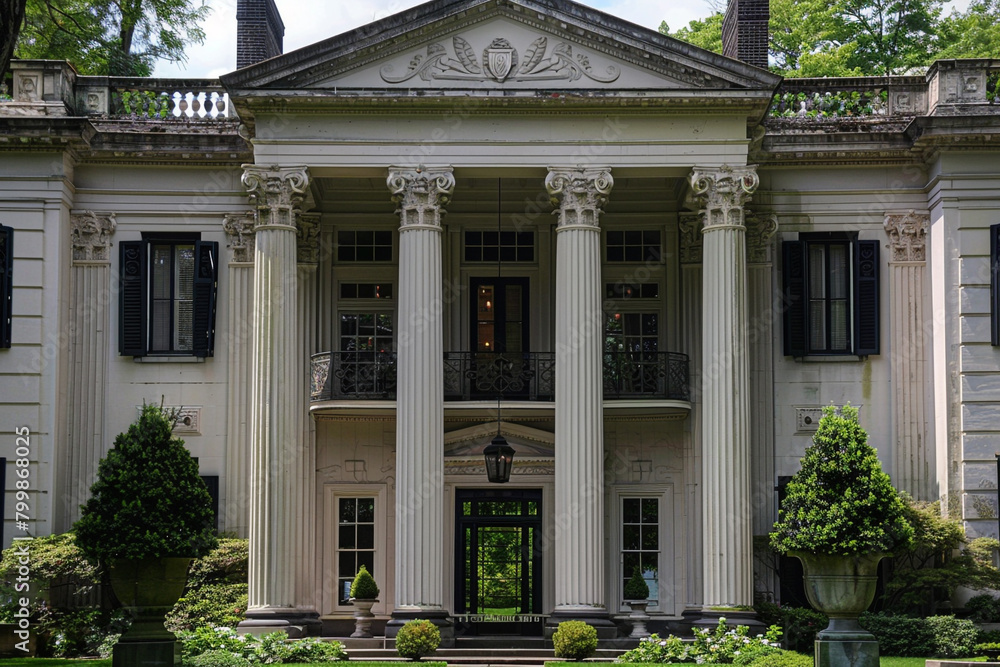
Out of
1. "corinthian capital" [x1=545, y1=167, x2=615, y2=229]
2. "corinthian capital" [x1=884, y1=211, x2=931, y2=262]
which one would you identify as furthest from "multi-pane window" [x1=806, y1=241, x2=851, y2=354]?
"corinthian capital" [x1=545, y1=167, x2=615, y2=229]

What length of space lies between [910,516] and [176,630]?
1305cm

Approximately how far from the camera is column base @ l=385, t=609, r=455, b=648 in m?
22.9

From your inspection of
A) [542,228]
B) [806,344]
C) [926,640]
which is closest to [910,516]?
[926,640]

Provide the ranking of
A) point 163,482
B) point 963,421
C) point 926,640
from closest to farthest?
point 163,482 < point 926,640 < point 963,421

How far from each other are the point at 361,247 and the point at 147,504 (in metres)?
10.6

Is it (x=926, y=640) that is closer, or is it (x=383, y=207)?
(x=926, y=640)

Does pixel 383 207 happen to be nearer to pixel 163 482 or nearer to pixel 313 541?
pixel 313 541

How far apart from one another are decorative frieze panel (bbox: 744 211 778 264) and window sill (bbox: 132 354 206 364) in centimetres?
1086

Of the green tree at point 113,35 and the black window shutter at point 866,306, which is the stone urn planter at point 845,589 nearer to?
the black window shutter at point 866,306

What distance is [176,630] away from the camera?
78.5ft

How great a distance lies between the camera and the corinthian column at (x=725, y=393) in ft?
77.0

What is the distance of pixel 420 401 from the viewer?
23.8 meters

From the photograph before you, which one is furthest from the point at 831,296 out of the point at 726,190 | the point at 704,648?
the point at 704,648

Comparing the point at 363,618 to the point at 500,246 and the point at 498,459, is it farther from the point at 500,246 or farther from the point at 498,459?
the point at 500,246
